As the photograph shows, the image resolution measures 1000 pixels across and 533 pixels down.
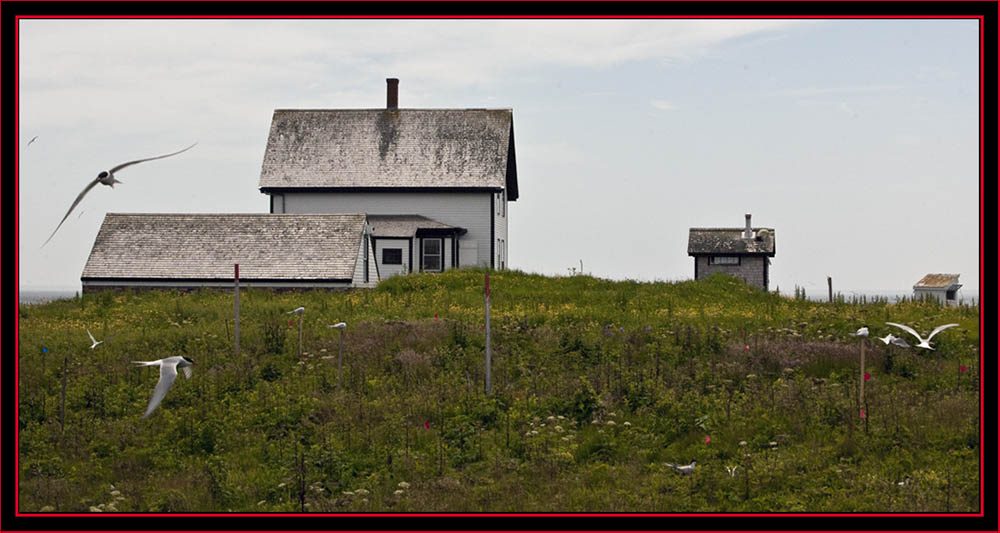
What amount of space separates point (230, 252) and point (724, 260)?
25.3 meters

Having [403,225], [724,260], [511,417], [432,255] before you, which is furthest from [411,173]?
[511,417]

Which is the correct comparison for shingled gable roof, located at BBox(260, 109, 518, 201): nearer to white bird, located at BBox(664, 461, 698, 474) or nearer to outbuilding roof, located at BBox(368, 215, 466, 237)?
outbuilding roof, located at BBox(368, 215, 466, 237)

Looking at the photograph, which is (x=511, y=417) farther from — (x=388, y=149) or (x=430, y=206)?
(x=388, y=149)

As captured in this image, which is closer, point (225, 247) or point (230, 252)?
point (230, 252)

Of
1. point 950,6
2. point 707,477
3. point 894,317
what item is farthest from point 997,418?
point 894,317

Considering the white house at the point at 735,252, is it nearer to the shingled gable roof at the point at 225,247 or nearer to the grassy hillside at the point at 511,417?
the shingled gable roof at the point at 225,247

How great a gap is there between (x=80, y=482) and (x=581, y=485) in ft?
22.2

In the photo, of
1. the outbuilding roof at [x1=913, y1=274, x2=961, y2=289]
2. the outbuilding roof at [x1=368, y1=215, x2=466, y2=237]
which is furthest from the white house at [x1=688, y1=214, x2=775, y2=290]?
the outbuilding roof at [x1=368, y1=215, x2=466, y2=237]

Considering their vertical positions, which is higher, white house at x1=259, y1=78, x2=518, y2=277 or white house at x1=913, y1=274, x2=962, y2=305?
white house at x1=259, y1=78, x2=518, y2=277

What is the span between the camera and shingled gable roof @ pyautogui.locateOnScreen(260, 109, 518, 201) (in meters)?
45.2

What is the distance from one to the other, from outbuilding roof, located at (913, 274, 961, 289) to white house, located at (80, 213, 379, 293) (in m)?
23.9

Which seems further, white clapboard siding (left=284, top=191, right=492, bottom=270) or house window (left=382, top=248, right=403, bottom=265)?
white clapboard siding (left=284, top=191, right=492, bottom=270)

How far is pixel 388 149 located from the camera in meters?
46.5

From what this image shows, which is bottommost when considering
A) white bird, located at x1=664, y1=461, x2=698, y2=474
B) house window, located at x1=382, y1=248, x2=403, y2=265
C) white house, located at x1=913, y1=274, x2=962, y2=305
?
white bird, located at x1=664, y1=461, x2=698, y2=474
